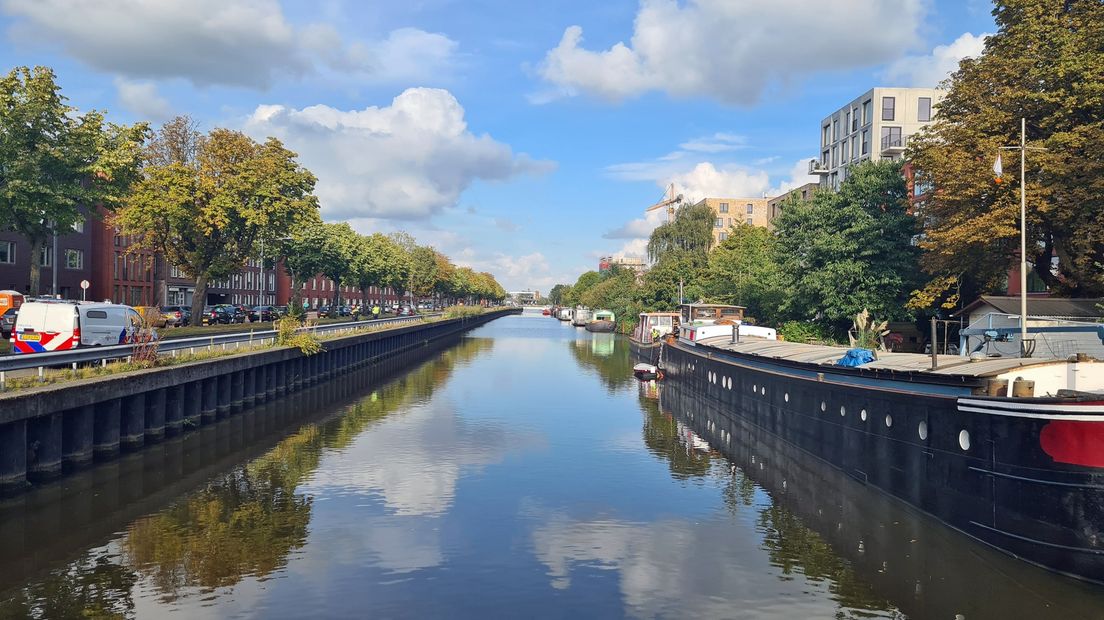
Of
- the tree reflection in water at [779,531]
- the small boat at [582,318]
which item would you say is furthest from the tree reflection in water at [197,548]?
the small boat at [582,318]

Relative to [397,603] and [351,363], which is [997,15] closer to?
[397,603]

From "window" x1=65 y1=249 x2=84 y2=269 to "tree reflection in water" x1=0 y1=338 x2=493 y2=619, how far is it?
209 feet

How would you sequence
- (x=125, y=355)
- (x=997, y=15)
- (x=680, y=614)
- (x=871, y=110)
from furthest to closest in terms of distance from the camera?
1. (x=871, y=110)
2. (x=997, y=15)
3. (x=125, y=355)
4. (x=680, y=614)

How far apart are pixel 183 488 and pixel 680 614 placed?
1653cm

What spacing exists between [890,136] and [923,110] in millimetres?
6442

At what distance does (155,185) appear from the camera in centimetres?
5641

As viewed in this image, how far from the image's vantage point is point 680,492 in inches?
981

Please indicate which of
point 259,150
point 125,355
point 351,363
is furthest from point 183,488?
point 259,150

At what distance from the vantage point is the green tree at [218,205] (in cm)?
5600

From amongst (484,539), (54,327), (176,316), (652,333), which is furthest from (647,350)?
(484,539)

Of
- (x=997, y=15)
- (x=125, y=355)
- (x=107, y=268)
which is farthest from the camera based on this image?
(x=107, y=268)

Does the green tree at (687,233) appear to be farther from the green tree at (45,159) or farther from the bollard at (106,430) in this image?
the bollard at (106,430)

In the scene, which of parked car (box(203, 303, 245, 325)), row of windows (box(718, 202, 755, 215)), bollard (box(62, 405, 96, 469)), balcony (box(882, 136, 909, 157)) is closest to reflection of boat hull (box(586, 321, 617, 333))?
row of windows (box(718, 202, 755, 215))

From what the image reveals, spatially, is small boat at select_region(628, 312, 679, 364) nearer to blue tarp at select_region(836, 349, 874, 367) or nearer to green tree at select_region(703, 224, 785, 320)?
green tree at select_region(703, 224, 785, 320)
